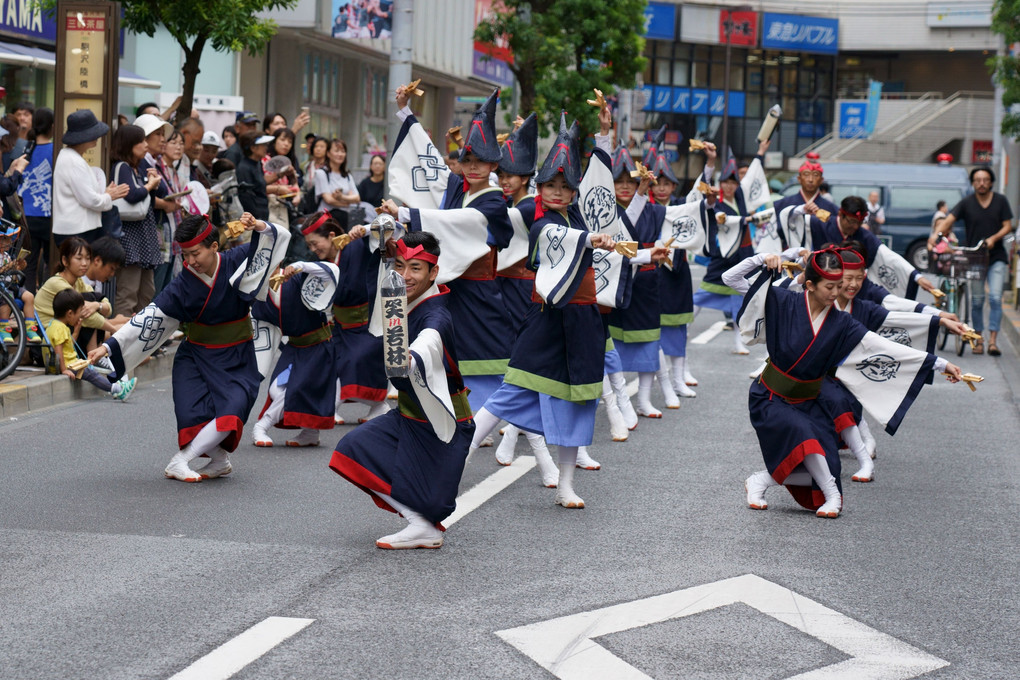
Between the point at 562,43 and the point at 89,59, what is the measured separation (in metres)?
16.2

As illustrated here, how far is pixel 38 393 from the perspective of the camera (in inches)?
376

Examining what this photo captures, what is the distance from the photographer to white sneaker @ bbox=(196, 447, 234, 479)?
24.2 feet

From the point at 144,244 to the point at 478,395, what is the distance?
4.68 m

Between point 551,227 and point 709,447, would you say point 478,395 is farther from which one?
point 709,447

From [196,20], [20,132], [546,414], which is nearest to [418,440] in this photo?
[546,414]

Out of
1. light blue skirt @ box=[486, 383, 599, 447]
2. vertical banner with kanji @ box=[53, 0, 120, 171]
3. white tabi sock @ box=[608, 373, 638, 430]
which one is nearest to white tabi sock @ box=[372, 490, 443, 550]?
light blue skirt @ box=[486, 383, 599, 447]

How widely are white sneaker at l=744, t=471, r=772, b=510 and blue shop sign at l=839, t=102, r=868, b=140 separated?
4753 centimetres

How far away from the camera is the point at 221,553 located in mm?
5730

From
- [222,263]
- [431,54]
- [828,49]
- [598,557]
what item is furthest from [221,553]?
[828,49]

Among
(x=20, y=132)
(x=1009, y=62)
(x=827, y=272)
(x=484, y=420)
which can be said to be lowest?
(x=484, y=420)

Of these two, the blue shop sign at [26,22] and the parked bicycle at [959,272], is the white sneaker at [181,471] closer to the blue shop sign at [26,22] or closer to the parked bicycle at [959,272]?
the parked bicycle at [959,272]

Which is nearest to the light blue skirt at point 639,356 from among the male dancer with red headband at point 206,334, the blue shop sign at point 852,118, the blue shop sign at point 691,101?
the male dancer with red headband at point 206,334

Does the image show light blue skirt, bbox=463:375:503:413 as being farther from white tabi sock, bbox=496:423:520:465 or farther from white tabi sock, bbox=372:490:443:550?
white tabi sock, bbox=372:490:443:550

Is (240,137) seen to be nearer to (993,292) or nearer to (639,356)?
(639,356)
